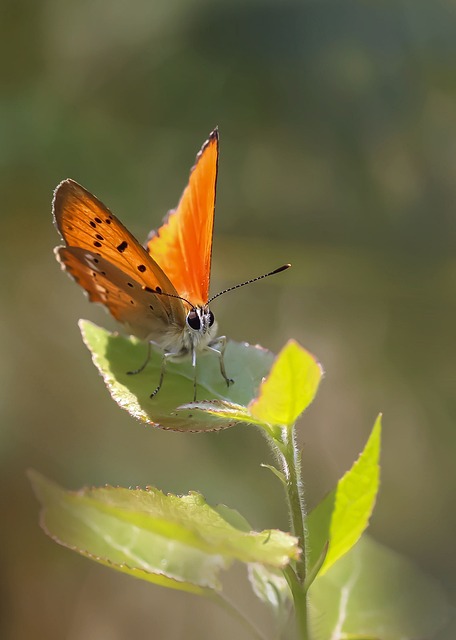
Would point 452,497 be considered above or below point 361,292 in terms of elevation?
below

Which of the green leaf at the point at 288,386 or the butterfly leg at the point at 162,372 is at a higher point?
the green leaf at the point at 288,386

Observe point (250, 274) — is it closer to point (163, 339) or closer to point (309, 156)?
point (309, 156)

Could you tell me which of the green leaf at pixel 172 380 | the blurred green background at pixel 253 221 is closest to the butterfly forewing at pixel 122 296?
the green leaf at pixel 172 380

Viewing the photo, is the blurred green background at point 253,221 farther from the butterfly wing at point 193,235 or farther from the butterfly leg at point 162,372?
the butterfly leg at point 162,372

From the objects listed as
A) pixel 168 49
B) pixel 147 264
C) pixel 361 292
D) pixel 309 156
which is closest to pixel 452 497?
pixel 361 292

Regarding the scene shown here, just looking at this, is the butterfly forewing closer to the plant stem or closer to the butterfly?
the butterfly

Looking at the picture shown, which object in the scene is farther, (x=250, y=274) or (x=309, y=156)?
(x=309, y=156)
